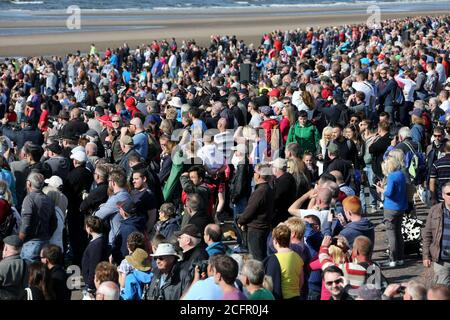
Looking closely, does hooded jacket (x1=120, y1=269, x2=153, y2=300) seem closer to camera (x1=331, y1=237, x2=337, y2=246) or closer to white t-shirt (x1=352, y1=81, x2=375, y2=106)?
camera (x1=331, y1=237, x2=337, y2=246)

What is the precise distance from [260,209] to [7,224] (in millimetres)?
2757

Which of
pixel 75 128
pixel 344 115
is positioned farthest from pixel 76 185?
pixel 344 115

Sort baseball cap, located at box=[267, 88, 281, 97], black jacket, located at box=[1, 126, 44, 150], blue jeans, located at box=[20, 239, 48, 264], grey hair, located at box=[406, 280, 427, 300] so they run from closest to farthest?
grey hair, located at box=[406, 280, 427, 300] < blue jeans, located at box=[20, 239, 48, 264] < black jacket, located at box=[1, 126, 44, 150] < baseball cap, located at box=[267, 88, 281, 97]

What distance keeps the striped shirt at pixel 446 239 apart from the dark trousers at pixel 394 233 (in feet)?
6.48

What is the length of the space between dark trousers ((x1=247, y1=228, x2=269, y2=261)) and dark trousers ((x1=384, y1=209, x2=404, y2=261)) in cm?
161

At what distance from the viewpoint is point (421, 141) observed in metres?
13.9

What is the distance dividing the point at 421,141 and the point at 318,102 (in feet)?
8.81

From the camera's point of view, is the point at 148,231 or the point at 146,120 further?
the point at 146,120

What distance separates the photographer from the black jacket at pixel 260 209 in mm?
9977

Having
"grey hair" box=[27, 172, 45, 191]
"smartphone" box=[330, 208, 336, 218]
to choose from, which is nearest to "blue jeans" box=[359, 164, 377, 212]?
"smartphone" box=[330, 208, 336, 218]

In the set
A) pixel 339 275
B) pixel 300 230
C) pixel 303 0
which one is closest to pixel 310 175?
pixel 300 230

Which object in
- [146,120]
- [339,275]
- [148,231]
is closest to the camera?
[339,275]

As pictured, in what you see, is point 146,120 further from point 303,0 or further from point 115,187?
point 303,0

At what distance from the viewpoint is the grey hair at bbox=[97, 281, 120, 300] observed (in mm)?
7148
